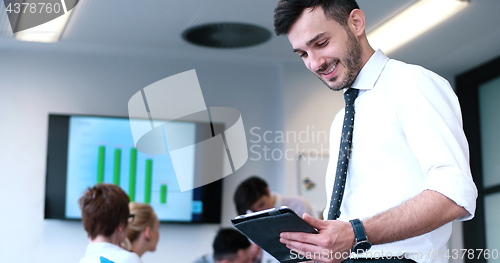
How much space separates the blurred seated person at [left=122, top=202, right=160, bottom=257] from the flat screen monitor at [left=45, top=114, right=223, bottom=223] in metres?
0.79

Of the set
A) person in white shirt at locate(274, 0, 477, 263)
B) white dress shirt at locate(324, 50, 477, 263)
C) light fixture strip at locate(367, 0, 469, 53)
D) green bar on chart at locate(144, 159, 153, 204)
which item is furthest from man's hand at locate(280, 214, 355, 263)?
green bar on chart at locate(144, 159, 153, 204)

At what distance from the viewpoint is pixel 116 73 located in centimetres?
405

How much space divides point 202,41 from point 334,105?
1.28 meters

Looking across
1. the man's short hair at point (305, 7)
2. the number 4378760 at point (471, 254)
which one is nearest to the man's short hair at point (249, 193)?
the number 4378760 at point (471, 254)

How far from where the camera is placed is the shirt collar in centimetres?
123

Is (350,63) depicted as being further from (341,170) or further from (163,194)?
(163,194)

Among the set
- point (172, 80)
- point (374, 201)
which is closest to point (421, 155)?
point (374, 201)

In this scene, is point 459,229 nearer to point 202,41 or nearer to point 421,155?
point 202,41

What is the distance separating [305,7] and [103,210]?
1578mm

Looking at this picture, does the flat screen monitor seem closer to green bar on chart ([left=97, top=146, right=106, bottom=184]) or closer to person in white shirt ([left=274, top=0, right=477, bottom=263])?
green bar on chart ([left=97, top=146, right=106, bottom=184])

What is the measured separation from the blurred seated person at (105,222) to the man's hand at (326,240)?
1.47 metres

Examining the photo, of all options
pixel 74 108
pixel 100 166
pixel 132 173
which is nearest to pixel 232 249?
pixel 132 173

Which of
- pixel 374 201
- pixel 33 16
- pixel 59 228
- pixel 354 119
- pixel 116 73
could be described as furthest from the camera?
pixel 116 73

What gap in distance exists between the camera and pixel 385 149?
3.67ft
